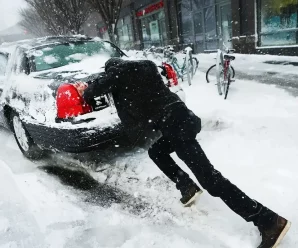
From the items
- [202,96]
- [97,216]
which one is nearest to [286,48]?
[202,96]

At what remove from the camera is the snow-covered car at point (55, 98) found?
3.34 meters

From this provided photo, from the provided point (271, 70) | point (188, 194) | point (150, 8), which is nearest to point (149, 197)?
point (188, 194)

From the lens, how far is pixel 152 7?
2014 centimetres

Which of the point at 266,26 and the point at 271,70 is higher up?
the point at 266,26

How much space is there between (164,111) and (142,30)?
22.6 meters

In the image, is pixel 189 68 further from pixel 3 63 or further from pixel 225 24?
pixel 225 24

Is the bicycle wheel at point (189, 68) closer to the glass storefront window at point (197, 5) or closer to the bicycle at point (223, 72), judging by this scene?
the bicycle at point (223, 72)

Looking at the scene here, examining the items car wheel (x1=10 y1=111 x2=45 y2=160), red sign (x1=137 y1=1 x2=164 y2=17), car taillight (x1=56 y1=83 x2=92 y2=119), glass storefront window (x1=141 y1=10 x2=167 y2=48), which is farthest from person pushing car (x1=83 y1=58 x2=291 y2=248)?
glass storefront window (x1=141 y1=10 x2=167 y2=48)

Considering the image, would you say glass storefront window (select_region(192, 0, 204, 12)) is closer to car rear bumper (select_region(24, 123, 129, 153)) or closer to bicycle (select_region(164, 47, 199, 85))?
bicycle (select_region(164, 47, 199, 85))

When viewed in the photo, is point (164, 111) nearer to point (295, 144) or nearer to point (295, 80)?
point (295, 144)

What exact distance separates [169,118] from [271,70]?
24.2 ft

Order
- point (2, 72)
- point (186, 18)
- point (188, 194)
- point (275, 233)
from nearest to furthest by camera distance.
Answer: point (275, 233), point (188, 194), point (2, 72), point (186, 18)

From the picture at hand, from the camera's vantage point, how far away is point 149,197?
122 inches

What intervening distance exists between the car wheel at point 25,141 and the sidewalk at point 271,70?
4839 millimetres
